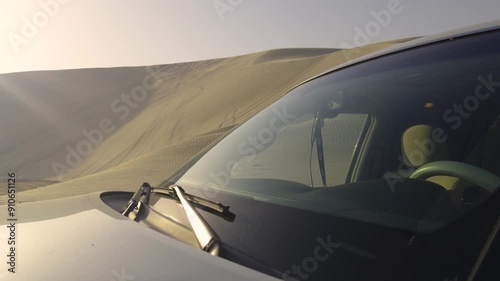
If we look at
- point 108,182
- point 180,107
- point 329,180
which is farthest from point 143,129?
point 329,180

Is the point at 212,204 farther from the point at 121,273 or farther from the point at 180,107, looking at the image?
the point at 180,107

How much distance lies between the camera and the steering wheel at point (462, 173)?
53.4 inches

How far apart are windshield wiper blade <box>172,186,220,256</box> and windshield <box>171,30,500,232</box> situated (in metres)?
0.13

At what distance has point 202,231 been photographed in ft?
4.99

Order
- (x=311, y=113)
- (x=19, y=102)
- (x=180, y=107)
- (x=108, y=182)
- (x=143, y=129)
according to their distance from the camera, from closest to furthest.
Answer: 1. (x=311, y=113)
2. (x=108, y=182)
3. (x=143, y=129)
4. (x=180, y=107)
5. (x=19, y=102)

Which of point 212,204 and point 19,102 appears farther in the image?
point 19,102

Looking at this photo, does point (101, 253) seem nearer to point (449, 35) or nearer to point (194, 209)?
point (194, 209)

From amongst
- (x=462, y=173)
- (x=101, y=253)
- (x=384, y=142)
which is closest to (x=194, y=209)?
(x=101, y=253)

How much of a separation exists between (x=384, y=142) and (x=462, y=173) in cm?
103

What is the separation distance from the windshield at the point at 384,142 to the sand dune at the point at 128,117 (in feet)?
40.1

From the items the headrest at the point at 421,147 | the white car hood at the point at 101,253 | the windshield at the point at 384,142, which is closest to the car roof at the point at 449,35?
the windshield at the point at 384,142

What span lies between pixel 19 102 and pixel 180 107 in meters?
24.1

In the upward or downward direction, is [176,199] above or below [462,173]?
above

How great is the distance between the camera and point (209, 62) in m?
55.6
